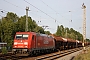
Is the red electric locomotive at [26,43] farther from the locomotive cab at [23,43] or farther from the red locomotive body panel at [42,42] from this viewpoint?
the red locomotive body panel at [42,42]

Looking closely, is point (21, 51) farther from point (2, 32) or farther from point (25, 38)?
point (2, 32)

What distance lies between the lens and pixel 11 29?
59281 millimetres

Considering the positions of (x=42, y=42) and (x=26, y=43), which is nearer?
(x=26, y=43)

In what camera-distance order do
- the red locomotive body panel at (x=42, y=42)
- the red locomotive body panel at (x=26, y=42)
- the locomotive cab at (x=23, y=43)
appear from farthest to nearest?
the red locomotive body panel at (x=42, y=42) → the red locomotive body panel at (x=26, y=42) → the locomotive cab at (x=23, y=43)

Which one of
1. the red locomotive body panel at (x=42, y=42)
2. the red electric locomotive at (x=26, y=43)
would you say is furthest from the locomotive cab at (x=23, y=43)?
the red locomotive body panel at (x=42, y=42)

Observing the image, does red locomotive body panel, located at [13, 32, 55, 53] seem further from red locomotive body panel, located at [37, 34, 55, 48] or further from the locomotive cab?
red locomotive body panel, located at [37, 34, 55, 48]

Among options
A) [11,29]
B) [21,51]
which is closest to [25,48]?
[21,51]

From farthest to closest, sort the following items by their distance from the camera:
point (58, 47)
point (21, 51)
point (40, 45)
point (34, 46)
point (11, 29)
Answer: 1. point (11, 29)
2. point (58, 47)
3. point (40, 45)
4. point (34, 46)
5. point (21, 51)

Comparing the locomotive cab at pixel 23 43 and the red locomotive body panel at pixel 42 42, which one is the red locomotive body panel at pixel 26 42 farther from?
the red locomotive body panel at pixel 42 42

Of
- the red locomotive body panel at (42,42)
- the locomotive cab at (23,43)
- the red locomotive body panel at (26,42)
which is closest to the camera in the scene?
the locomotive cab at (23,43)

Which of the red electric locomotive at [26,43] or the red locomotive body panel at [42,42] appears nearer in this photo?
the red electric locomotive at [26,43]

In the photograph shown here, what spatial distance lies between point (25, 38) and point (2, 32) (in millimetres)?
40279

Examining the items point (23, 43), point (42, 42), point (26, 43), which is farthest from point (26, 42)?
point (42, 42)

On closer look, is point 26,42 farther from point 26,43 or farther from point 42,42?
point 42,42
